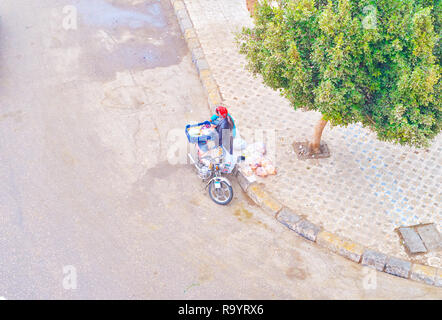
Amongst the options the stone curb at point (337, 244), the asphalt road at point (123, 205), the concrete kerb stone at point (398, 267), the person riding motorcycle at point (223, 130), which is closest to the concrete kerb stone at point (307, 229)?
the stone curb at point (337, 244)

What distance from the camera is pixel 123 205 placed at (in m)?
8.20

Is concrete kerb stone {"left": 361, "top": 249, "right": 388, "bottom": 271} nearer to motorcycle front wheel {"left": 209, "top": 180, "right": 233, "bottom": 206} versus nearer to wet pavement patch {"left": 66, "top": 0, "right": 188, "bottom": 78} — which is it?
motorcycle front wheel {"left": 209, "top": 180, "right": 233, "bottom": 206}

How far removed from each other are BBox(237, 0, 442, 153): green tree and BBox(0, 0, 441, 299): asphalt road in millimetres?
2614

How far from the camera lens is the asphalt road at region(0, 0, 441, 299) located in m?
7.13

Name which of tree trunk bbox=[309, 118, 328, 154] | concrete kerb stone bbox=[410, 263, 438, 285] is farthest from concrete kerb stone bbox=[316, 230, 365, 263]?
tree trunk bbox=[309, 118, 328, 154]

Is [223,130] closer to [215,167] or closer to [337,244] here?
[215,167]

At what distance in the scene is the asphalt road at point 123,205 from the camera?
7.13m

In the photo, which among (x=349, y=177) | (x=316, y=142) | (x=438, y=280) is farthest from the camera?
(x=316, y=142)

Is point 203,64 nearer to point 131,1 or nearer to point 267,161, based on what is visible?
point 267,161

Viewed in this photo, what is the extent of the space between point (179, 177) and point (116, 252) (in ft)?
6.86

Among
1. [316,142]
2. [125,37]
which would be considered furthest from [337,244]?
[125,37]

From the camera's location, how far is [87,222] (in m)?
7.88

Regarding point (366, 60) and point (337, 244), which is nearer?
point (366, 60)

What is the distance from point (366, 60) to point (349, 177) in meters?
2.87
